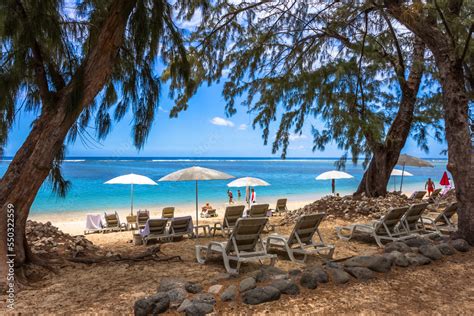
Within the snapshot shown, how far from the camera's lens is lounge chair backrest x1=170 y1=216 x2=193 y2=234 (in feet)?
25.8

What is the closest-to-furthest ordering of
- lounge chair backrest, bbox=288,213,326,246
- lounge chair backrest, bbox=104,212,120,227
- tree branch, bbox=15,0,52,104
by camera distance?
tree branch, bbox=15,0,52,104 → lounge chair backrest, bbox=288,213,326,246 → lounge chair backrest, bbox=104,212,120,227

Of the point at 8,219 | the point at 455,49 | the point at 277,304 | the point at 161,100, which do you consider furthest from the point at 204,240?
the point at 455,49

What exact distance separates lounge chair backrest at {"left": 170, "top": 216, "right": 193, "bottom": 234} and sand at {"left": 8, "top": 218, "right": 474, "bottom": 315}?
2531mm

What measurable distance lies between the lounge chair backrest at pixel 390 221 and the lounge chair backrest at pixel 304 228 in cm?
139

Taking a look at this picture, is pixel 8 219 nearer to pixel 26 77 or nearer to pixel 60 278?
pixel 60 278

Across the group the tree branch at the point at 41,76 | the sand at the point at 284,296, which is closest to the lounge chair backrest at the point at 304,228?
the sand at the point at 284,296

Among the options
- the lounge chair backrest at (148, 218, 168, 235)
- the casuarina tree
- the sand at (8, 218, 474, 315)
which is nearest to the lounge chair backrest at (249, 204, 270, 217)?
the lounge chair backrest at (148, 218, 168, 235)

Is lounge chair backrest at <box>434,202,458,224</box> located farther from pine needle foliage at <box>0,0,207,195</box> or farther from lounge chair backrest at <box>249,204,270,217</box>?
pine needle foliage at <box>0,0,207,195</box>

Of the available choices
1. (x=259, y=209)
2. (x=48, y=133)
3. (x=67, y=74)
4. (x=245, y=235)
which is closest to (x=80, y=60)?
(x=67, y=74)

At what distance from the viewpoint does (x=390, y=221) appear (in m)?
6.46

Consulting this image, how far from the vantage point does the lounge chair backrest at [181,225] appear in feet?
25.8

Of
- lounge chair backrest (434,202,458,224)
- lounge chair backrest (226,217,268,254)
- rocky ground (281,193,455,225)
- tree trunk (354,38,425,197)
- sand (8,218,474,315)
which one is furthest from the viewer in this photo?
tree trunk (354,38,425,197)

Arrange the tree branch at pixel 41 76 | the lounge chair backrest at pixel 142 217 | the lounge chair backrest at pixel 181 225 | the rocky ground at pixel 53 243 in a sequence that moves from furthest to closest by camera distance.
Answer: the lounge chair backrest at pixel 142 217 < the lounge chair backrest at pixel 181 225 < the rocky ground at pixel 53 243 < the tree branch at pixel 41 76

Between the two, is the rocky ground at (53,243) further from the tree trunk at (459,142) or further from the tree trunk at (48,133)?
the tree trunk at (459,142)
